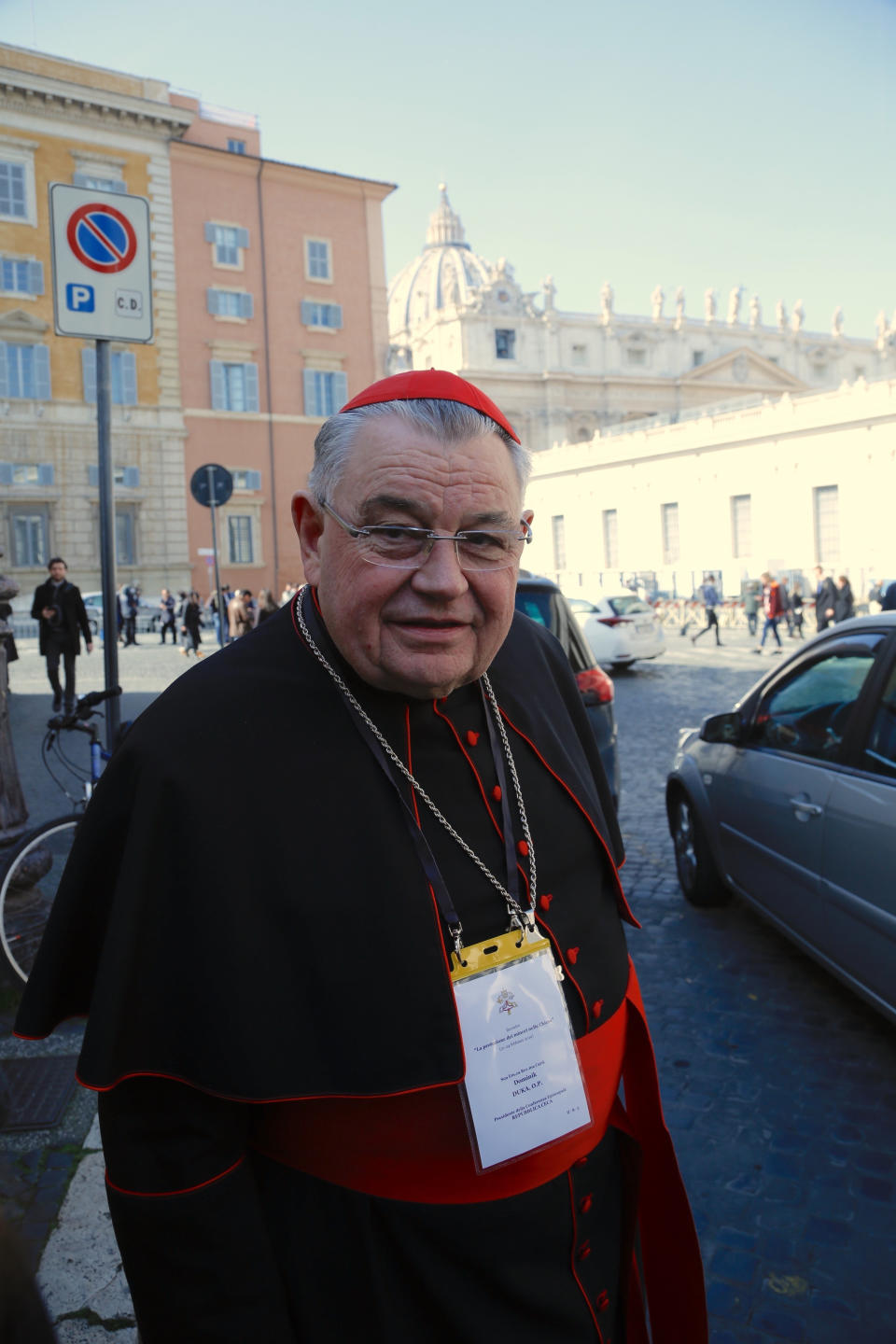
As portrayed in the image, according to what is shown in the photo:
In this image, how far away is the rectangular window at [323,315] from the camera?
121 ft

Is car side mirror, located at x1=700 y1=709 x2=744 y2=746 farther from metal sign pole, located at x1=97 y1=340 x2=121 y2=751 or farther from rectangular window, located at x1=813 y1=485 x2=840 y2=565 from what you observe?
rectangular window, located at x1=813 y1=485 x2=840 y2=565

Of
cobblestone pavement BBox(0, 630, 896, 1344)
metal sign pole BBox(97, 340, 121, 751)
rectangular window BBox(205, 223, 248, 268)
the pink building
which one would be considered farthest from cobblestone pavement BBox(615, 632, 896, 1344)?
rectangular window BBox(205, 223, 248, 268)

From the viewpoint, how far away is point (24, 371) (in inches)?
1270

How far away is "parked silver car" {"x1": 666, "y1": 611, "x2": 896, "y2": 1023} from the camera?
340cm

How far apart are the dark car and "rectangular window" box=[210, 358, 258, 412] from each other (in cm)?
3181

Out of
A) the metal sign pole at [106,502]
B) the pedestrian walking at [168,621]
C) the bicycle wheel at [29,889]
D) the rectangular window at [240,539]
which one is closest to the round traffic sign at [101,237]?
the metal sign pole at [106,502]

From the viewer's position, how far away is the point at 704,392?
77.9 m

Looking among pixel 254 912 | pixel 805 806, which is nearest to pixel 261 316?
pixel 805 806

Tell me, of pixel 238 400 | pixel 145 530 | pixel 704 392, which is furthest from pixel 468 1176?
pixel 704 392

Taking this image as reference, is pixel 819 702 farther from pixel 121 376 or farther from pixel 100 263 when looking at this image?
pixel 121 376

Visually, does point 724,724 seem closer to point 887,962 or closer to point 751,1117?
point 887,962

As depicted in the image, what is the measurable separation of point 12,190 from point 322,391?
12.2 meters

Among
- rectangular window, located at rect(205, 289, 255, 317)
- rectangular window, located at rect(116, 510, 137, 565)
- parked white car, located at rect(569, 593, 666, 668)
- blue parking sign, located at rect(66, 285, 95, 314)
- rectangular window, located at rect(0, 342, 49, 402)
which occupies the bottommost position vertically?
parked white car, located at rect(569, 593, 666, 668)

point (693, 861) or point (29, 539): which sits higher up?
point (29, 539)
